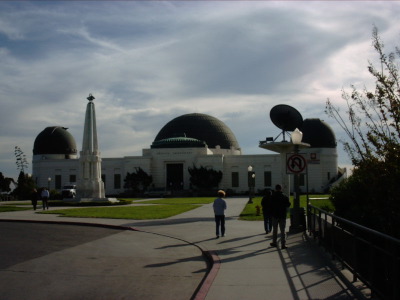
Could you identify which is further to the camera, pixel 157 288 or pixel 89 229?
pixel 89 229

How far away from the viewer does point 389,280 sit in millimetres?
6043

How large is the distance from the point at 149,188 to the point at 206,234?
183 ft

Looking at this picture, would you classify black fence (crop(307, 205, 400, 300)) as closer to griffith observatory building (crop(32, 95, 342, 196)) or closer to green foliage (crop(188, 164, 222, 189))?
green foliage (crop(188, 164, 222, 189))

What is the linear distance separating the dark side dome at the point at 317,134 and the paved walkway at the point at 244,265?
198 ft

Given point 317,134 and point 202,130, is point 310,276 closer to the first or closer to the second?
point 317,134

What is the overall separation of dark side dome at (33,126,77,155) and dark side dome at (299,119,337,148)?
41.3 meters

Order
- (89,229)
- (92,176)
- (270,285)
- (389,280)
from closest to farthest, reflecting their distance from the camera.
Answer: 1. (389,280)
2. (270,285)
3. (89,229)
4. (92,176)

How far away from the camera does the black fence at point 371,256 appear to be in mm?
5801

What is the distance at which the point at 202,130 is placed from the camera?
8481 cm

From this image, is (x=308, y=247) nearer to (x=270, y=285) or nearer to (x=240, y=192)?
(x=270, y=285)

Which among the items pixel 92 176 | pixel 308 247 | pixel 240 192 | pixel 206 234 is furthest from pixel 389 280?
pixel 240 192

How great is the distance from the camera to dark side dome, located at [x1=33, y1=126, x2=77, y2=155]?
82812 mm

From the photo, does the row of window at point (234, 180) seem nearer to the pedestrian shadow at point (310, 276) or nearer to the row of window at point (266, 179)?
the row of window at point (266, 179)

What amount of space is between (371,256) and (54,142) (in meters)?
81.6
